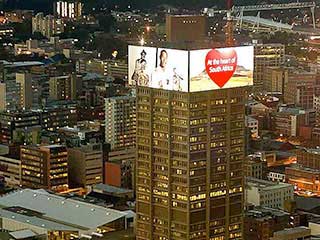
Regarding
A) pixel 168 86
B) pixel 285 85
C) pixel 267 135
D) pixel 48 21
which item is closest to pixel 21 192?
pixel 168 86

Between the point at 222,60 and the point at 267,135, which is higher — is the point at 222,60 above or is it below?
above

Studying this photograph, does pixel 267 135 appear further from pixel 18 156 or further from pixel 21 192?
pixel 21 192

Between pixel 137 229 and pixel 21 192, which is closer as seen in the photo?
pixel 137 229

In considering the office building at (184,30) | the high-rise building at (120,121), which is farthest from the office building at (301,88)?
the office building at (184,30)

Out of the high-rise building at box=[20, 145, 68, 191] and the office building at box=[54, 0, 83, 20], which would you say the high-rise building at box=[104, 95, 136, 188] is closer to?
the high-rise building at box=[20, 145, 68, 191]

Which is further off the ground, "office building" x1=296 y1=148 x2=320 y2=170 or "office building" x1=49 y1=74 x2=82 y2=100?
"office building" x1=49 y1=74 x2=82 y2=100

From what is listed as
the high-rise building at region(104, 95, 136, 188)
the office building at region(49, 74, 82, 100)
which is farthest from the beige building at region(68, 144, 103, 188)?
the office building at region(49, 74, 82, 100)
